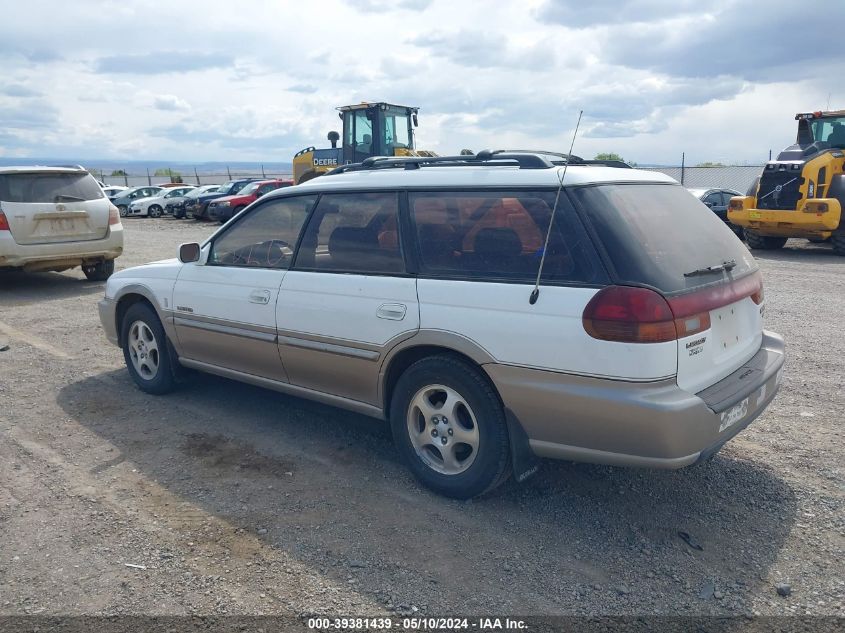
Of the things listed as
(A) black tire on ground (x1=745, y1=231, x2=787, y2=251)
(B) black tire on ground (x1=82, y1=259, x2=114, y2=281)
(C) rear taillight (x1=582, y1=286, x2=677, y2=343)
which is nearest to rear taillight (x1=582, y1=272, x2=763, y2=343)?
(C) rear taillight (x1=582, y1=286, x2=677, y2=343)

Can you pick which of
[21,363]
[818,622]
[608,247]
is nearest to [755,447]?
[818,622]

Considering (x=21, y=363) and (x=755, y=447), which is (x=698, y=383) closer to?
(x=755, y=447)

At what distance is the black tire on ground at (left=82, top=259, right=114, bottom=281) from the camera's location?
1142cm

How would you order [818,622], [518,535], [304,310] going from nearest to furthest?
[818,622], [518,535], [304,310]

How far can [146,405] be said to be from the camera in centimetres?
545

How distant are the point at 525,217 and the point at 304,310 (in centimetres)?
154

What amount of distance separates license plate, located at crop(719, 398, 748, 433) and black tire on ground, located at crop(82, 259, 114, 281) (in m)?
10.3

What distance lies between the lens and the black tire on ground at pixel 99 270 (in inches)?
450

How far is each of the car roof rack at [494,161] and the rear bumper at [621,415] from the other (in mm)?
1152

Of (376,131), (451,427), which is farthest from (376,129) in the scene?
(451,427)

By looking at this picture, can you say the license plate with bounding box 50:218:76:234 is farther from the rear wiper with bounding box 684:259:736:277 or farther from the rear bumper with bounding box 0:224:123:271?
the rear wiper with bounding box 684:259:736:277

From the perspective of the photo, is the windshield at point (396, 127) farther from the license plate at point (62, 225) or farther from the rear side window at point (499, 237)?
the rear side window at point (499, 237)

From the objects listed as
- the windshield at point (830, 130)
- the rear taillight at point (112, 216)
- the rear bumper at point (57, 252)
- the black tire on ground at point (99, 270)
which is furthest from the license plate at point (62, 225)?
the windshield at point (830, 130)

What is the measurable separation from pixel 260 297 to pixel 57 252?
6.93 metres
